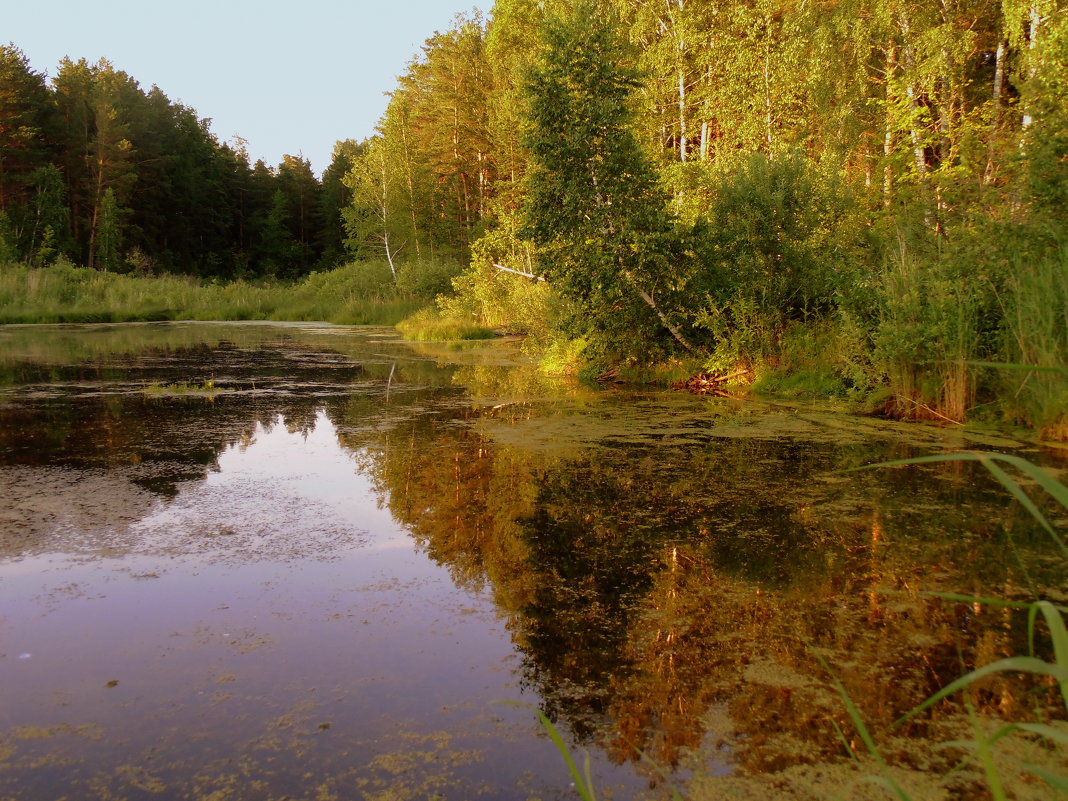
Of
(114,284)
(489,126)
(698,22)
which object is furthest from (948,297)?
(114,284)

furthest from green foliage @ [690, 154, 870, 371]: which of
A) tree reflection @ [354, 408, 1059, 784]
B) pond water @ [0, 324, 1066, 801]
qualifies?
tree reflection @ [354, 408, 1059, 784]

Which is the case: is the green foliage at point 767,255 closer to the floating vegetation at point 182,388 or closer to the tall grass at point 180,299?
the floating vegetation at point 182,388

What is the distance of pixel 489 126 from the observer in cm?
2895

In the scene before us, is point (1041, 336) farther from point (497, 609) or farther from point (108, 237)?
point (108, 237)

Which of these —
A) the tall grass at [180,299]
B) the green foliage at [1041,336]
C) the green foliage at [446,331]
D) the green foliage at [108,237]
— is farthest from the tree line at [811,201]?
the green foliage at [108,237]

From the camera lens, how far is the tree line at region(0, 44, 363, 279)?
124 ft

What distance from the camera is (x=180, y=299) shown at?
97.2 ft

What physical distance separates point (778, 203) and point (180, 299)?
26054 mm

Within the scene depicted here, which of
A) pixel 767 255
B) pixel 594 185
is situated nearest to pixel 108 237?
pixel 594 185

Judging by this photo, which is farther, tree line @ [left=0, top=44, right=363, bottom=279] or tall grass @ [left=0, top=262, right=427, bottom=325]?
tree line @ [left=0, top=44, right=363, bottom=279]

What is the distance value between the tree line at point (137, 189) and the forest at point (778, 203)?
22.8 feet

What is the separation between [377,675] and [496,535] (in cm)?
163

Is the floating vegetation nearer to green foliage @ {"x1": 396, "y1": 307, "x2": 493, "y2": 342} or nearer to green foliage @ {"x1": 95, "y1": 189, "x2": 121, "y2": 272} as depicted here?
green foliage @ {"x1": 396, "y1": 307, "x2": 493, "y2": 342}

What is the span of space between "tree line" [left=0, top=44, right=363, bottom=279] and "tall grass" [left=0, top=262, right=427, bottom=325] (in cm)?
472
